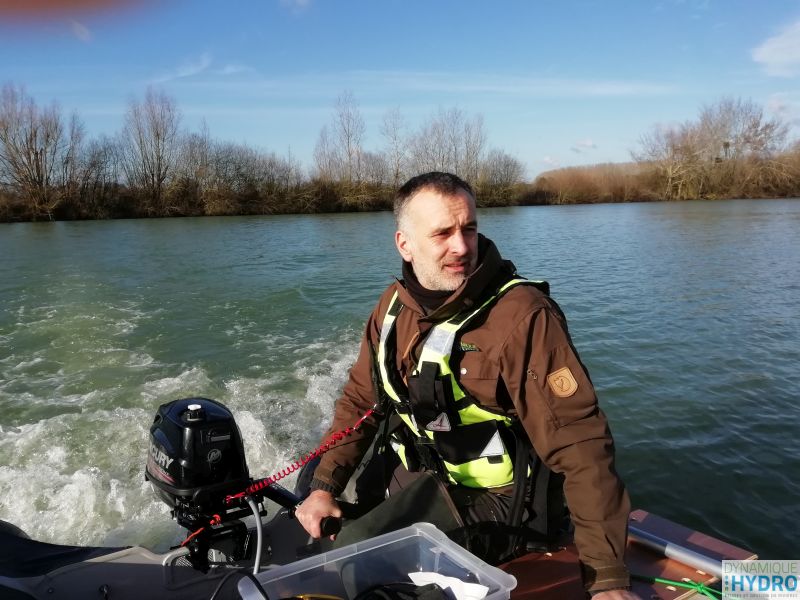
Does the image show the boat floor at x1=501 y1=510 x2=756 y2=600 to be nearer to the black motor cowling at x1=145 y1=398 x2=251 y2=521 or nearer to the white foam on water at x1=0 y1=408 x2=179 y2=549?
the black motor cowling at x1=145 y1=398 x2=251 y2=521

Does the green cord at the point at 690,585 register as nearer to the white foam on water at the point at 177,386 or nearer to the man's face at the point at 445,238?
the man's face at the point at 445,238

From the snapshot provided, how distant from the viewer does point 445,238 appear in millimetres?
2309

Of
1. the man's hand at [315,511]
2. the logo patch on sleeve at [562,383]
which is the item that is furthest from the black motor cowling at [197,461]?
the logo patch on sleeve at [562,383]

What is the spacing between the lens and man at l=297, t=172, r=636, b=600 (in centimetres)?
183

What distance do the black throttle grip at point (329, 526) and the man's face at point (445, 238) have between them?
97 cm

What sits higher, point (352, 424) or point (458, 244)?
point (458, 244)

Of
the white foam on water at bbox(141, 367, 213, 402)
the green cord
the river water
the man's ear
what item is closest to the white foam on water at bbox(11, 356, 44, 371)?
the river water

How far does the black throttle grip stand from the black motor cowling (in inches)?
12.7

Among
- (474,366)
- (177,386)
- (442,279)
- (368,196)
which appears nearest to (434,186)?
A: (442,279)

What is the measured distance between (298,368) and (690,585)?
5348mm

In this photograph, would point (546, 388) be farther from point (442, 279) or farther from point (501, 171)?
point (501, 171)

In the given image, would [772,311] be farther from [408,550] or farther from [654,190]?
[654,190]

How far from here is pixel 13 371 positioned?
21.8ft

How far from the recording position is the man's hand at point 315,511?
7.59ft
